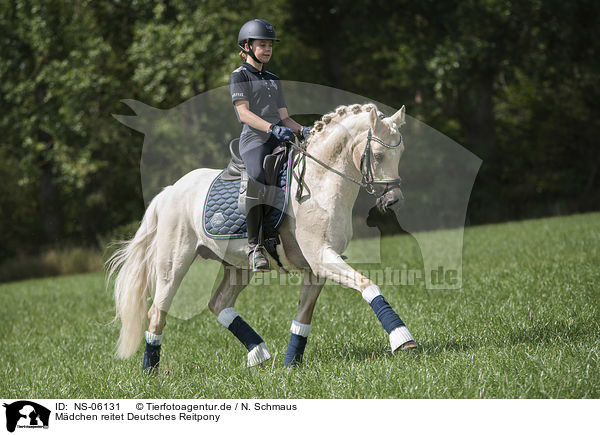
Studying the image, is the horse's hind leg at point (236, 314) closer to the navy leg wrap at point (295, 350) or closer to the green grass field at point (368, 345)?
the green grass field at point (368, 345)

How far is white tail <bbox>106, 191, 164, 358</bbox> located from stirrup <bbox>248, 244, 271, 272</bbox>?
148cm

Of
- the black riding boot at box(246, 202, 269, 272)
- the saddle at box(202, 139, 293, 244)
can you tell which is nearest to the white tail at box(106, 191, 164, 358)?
the saddle at box(202, 139, 293, 244)

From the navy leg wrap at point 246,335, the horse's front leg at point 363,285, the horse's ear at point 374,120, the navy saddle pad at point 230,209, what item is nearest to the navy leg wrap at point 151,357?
the navy leg wrap at point 246,335

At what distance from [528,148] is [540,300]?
79.4ft

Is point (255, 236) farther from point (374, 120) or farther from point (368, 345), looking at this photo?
point (368, 345)

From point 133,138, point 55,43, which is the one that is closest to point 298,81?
point 133,138

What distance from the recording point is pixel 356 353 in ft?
18.1

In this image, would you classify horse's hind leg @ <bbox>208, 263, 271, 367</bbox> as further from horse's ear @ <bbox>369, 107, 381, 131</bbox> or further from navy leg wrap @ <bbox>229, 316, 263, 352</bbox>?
horse's ear @ <bbox>369, 107, 381, 131</bbox>

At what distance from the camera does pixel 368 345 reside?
19.0 feet

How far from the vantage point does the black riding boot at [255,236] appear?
4.95 meters

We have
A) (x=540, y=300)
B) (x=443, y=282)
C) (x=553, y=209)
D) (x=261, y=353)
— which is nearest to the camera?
(x=261, y=353)

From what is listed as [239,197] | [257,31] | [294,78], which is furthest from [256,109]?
[294,78]

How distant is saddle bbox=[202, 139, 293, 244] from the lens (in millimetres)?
4988
